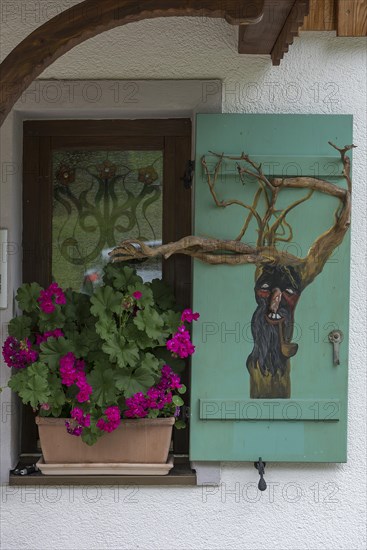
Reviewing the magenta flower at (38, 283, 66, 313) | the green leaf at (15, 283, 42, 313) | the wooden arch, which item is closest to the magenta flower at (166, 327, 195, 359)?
the magenta flower at (38, 283, 66, 313)

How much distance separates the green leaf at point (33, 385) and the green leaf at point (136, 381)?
0.34 meters

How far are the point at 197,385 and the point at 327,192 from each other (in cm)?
109

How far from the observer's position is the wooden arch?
11.3ft

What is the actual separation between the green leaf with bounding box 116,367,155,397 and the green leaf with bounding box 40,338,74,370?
275 mm

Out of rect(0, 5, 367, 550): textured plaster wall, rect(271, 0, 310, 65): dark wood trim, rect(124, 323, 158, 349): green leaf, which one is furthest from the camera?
rect(0, 5, 367, 550): textured plaster wall

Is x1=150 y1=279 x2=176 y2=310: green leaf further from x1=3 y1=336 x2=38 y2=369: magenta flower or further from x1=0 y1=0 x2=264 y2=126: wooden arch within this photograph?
x1=0 y1=0 x2=264 y2=126: wooden arch

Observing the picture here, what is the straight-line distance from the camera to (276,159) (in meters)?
4.27

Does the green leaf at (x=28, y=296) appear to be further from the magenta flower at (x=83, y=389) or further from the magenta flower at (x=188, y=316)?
the magenta flower at (x=188, y=316)

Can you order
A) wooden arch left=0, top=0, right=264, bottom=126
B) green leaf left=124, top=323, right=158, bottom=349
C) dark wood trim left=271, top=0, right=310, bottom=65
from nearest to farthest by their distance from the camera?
wooden arch left=0, top=0, right=264, bottom=126
dark wood trim left=271, top=0, right=310, bottom=65
green leaf left=124, top=323, right=158, bottom=349

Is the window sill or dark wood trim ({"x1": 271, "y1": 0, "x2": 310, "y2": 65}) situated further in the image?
the window sill

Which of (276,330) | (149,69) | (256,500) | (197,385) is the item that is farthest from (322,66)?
(256,500)

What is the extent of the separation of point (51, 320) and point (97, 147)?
926 millimetres

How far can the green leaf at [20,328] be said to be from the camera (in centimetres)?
429

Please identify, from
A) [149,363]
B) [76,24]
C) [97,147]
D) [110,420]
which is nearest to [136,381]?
[149,363]
